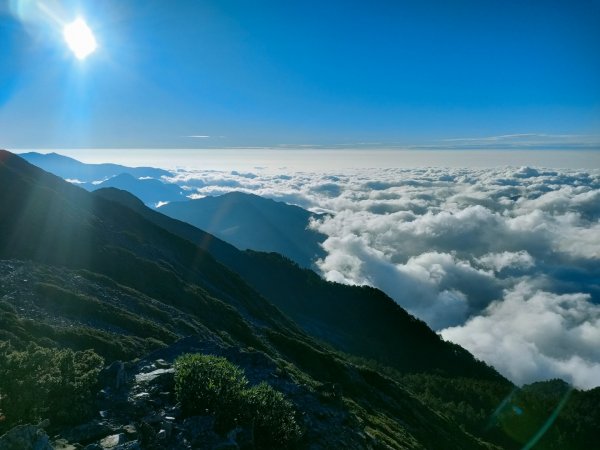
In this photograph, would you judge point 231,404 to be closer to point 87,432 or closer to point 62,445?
point 87,432

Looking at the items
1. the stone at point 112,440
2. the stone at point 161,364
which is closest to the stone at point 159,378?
the stone at point 161,364

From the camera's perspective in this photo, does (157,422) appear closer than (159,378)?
Yes

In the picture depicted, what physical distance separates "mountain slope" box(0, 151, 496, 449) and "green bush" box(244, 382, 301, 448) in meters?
3.50

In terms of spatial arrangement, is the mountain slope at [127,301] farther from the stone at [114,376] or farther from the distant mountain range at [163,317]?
the stone at [114,376]

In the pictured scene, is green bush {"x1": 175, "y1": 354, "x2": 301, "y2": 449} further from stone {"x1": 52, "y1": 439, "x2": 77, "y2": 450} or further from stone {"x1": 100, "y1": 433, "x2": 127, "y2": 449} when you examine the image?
stone {"x1": 52, "y1": 439, "x2": 77, "y2": 450}

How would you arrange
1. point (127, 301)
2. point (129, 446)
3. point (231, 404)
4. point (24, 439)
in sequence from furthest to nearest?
point (127, 301)
point (231, 404)
point (129, 446)
point (24, 439)

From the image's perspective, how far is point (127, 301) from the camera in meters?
87.8

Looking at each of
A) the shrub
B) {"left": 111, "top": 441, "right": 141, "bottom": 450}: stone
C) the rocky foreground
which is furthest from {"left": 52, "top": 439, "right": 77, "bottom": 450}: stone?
the shrub

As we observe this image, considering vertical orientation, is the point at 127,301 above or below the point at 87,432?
below

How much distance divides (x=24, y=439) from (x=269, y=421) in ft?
38.5

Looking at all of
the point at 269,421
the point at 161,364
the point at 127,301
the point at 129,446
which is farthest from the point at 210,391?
the point at 127,301

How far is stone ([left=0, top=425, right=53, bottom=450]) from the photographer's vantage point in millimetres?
15469

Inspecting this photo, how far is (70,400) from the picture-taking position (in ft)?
68.3

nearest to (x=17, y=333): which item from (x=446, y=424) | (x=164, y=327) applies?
(x=164, y=327)
